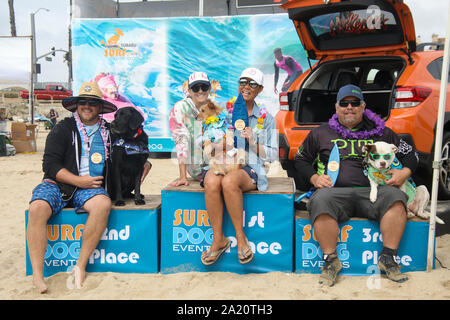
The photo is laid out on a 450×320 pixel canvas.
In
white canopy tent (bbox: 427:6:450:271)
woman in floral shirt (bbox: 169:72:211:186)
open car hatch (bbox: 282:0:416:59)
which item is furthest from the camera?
open car hatch (bbox: 282:0:416:59)

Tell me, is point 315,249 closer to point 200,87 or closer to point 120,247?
point 120,247

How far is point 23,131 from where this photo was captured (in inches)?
445

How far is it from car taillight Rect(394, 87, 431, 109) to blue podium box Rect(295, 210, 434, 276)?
1154mm

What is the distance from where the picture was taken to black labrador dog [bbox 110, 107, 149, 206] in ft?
10.3

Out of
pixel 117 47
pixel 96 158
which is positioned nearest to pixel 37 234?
pixel 96 158

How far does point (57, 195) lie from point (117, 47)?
6306mm

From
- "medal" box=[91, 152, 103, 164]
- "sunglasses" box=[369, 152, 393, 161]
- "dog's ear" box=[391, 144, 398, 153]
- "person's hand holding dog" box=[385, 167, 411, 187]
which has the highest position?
"dog's ear" box=[391, 144, 398, 153]

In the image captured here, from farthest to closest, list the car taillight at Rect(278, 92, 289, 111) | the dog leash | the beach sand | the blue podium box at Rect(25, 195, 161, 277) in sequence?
the car taillight at Rect(278, 92, 289, 111), the blue podium box at Rect(25, 195, 161, 277), the dog leash, the beach sand

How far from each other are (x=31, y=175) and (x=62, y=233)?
5.06m

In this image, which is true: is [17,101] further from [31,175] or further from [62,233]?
[62,233]

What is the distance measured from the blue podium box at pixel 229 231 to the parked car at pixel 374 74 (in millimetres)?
1230

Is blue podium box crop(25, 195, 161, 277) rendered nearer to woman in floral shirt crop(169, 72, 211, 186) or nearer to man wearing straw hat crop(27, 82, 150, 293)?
man wearing straw hat crop(27, 82, 150, 293)

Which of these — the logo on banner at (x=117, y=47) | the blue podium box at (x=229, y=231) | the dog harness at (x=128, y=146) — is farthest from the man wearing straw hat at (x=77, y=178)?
the logo on banner at (x=117, y=47)

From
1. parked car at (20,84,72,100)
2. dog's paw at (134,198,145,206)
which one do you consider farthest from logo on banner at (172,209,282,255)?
parked car at (20,84,72,100)
